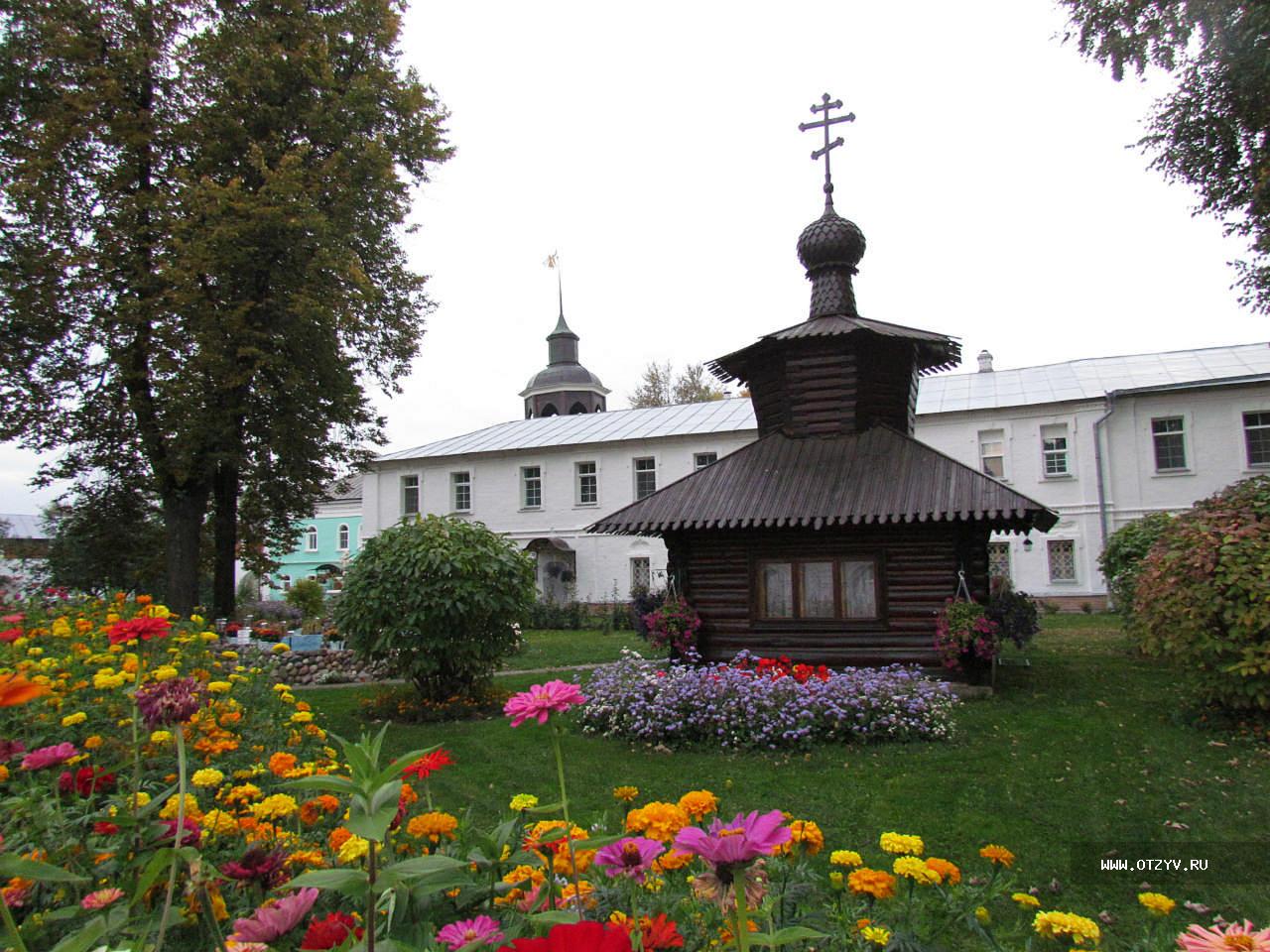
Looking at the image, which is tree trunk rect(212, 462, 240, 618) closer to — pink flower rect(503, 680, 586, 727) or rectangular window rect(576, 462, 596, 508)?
rectangular window rect(576, 462, 596, 508)

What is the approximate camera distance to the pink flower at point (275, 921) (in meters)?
1.20

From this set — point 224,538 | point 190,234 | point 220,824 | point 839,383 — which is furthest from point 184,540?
point 220,824

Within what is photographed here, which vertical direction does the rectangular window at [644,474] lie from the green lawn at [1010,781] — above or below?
above

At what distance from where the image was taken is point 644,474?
27.7m

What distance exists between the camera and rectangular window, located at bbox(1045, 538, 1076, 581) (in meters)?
23.0

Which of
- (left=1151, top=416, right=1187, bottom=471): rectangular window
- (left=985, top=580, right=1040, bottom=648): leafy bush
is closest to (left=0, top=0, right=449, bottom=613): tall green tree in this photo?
(left=985, top=580, right=1040, bottom=648): leafy bush

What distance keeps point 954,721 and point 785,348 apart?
5.88 meters

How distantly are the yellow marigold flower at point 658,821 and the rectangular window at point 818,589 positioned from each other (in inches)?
363

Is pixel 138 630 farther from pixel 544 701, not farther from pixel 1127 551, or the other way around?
pixel 1127 551

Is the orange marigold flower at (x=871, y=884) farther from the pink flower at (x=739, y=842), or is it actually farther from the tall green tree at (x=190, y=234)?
the tall green tree at (x=190, y=234)

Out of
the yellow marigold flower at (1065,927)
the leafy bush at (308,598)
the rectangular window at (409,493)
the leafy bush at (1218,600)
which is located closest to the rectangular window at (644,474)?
the rectangular window at (409,493)

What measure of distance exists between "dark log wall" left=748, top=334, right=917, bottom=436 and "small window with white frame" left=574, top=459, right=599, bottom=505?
1611 centimetres

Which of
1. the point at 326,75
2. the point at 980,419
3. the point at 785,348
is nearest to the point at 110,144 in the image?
the point at 326,75

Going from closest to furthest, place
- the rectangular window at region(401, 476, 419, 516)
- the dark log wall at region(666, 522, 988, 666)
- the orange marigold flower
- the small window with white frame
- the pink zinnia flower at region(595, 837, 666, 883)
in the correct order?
the pink zinnia flower at region(595, 837, 666, 883)
the orange marigold flower
the dark log wall at region(666, 522, 988, 666)
the small window with white frame
the rectangular window at region(401, 476, 419, 516)
